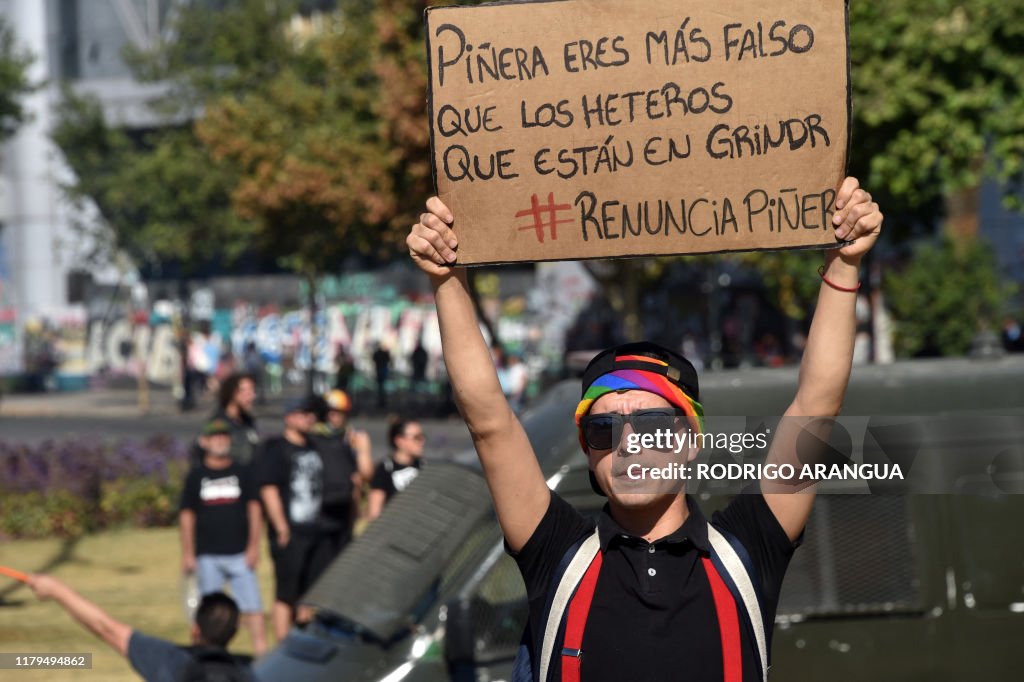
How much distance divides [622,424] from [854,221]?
62cm

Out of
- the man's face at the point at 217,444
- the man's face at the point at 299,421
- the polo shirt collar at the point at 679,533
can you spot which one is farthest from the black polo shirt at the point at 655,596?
the man's face at the point at 299,421

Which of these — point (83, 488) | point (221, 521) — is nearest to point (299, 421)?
point (221, 521)

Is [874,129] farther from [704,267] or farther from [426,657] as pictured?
[704,267]

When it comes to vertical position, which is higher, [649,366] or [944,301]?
[944,301]

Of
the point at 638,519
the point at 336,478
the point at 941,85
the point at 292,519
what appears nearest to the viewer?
the point at 638,519

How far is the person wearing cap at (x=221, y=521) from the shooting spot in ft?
31.0

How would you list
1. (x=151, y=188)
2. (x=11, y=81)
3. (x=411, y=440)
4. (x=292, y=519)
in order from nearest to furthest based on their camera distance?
(x=292, y=519)
(x=411, y=440)
(x=11, y=81)
(x=151, y=188)

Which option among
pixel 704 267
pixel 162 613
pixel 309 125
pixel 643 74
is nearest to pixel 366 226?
pixel 309 125

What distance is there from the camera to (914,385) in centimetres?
596

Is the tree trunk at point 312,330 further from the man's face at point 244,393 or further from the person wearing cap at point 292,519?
the person wearing cap at point 292,519

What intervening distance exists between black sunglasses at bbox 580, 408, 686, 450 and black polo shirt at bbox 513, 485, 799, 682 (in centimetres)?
16

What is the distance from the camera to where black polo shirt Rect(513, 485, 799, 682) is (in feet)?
9.09

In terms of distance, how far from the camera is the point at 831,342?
2.97m

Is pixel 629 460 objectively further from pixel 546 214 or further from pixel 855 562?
pixel 855 562
